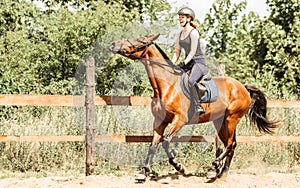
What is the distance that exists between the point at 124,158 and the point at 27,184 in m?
2.77

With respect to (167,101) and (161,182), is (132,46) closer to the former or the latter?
(167,101)

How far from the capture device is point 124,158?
10117mm

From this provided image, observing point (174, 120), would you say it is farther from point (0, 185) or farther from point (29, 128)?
point (29, 128)

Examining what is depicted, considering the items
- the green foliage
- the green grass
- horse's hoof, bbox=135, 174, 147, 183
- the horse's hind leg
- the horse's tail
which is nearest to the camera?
horse's hoof, bbox=135, 174, 147, 183

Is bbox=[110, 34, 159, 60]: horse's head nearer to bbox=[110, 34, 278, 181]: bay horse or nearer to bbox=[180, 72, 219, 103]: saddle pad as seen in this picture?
bbox=[110, 34, 278, 181]: bay horse

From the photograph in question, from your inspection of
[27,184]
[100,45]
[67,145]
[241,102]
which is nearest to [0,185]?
[27,184]

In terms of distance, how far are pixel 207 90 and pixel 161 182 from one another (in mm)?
1626

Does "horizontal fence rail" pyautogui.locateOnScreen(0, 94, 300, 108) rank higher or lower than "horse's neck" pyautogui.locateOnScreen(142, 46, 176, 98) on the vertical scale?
lower

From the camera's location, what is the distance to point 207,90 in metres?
8.47

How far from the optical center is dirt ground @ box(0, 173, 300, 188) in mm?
7684

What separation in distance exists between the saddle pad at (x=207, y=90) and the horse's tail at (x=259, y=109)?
118cm

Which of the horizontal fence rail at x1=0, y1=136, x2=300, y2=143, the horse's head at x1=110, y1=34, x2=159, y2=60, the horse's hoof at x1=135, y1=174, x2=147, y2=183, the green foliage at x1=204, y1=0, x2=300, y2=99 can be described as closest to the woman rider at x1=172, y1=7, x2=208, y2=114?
the horse's head at x1=110, y1=34, x2=159, y2=60

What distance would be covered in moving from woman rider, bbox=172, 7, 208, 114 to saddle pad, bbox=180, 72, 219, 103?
0.27ft

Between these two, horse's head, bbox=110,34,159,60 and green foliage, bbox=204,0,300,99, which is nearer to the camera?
horse's head, bbox=110,34,159,60
